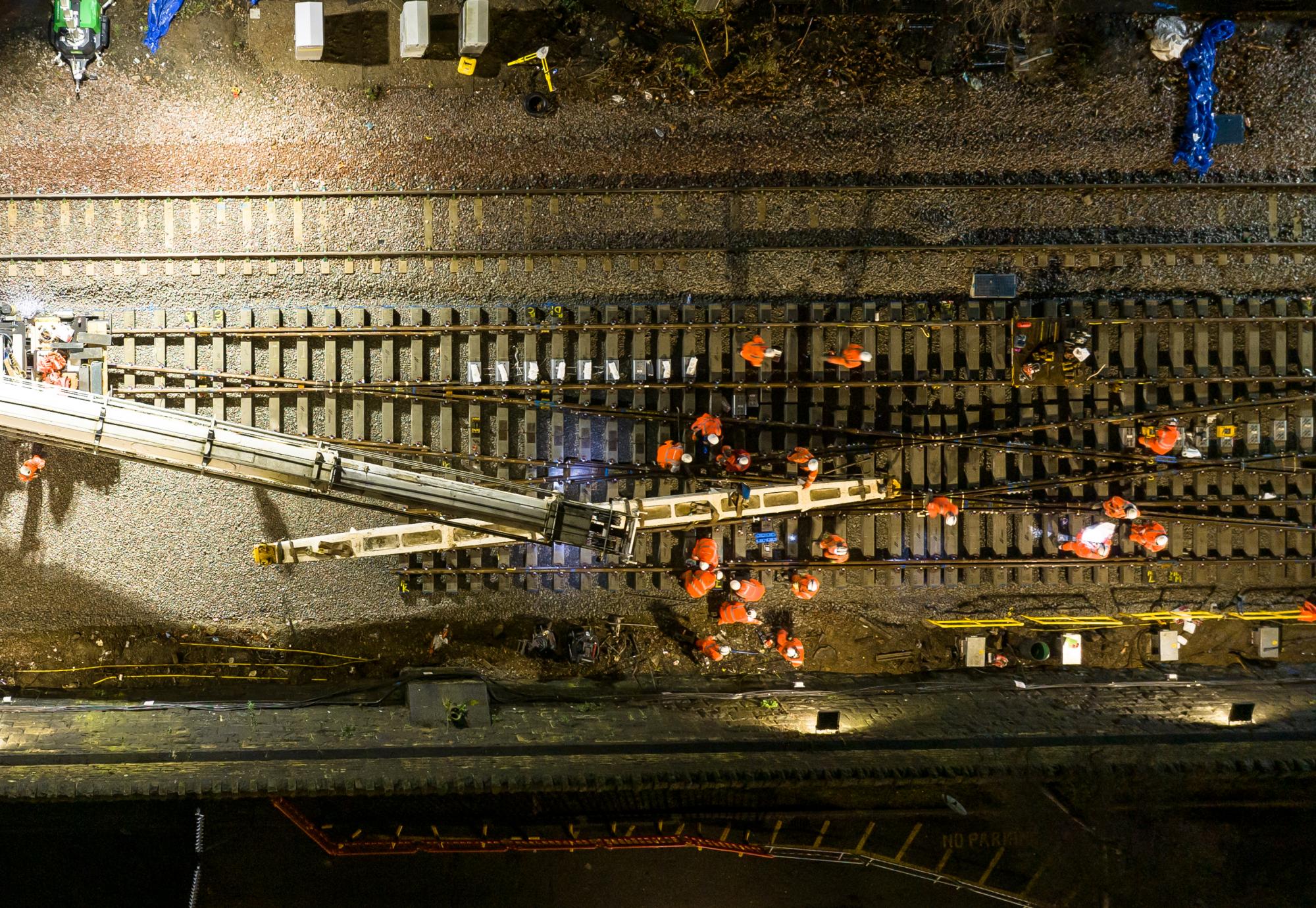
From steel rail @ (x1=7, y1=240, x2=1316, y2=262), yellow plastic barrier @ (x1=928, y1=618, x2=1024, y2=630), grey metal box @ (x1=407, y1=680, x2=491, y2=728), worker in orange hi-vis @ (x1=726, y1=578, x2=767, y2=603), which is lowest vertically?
grey metal box @ (x1=407, y1=680, x2=491, y2=728)

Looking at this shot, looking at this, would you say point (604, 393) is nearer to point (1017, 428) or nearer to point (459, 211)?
point (459, 211)

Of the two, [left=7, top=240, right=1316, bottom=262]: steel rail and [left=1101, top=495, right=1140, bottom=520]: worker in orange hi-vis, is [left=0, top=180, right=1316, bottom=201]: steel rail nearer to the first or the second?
[left=7, top=240, right=1316, bottom=262]: steel rail

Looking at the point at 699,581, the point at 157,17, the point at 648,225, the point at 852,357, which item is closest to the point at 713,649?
the point at 699,581

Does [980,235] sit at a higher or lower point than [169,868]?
higher

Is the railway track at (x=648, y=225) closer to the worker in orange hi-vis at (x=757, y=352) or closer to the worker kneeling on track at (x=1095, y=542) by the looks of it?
the worker in orange hi-vis at (x=757, y=352)

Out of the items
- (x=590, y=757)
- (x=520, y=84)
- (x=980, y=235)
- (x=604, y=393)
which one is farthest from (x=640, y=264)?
(x=590, y=757)

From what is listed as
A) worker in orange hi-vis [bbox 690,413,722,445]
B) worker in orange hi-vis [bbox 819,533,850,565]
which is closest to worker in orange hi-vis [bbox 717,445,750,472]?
Result: worker in orange hi-vis [bbox 690,413,722,445]
